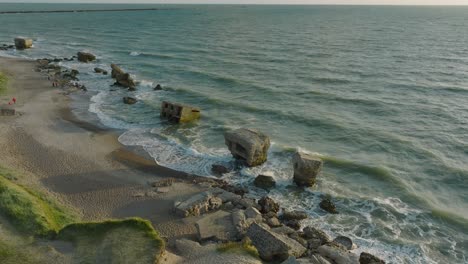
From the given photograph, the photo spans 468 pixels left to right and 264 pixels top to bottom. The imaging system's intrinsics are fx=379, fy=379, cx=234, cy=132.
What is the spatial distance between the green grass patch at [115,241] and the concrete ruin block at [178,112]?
19186 millimetres

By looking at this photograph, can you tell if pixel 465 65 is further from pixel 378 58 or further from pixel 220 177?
pixel 220 177

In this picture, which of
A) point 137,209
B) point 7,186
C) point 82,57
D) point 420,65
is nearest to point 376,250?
point 137,209

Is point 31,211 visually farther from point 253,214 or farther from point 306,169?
point 306,169

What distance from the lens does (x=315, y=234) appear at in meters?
20.8

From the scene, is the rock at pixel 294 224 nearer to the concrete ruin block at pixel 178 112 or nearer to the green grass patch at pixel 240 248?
the green grass patch at pixel 240 248

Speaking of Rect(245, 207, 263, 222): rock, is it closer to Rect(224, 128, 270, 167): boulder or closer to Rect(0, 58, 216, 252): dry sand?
Rect(0, 58, 216, 252): dry sand

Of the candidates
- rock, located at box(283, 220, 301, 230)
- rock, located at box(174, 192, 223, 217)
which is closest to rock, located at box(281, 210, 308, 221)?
rock, located at box(283, 220, 301, 230)

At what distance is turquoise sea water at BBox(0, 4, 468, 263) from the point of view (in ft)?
75.7

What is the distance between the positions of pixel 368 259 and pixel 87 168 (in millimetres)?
19693

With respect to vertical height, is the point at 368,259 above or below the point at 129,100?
below

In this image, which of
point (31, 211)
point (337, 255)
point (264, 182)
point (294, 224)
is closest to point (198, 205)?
point (264, 182)

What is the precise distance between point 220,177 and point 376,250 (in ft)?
38.3

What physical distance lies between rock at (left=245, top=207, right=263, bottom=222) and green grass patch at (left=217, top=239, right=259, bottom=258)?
2775 mm

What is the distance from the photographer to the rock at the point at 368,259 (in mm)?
19000
